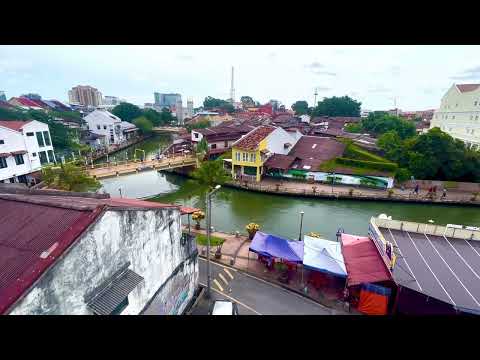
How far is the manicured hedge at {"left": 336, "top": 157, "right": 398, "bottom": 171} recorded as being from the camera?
24.4 m

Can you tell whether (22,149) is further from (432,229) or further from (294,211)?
(432,229)

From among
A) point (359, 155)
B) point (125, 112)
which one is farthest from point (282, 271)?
point (125, 112)

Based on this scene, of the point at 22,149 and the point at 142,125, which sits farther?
the point at 142,125

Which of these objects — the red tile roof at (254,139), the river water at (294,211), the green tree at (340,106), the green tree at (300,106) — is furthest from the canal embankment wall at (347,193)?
the green tree at (300,106)

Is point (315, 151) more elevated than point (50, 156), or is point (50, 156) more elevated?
point (315, 151)

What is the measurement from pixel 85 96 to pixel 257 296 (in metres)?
122

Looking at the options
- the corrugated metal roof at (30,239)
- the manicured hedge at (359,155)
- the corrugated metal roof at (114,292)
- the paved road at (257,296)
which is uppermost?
the corrugated metal roof at (30,239)

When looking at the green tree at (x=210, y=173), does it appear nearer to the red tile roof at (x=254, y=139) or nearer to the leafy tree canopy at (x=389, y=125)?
the red tile roof at (x=254, y=139)

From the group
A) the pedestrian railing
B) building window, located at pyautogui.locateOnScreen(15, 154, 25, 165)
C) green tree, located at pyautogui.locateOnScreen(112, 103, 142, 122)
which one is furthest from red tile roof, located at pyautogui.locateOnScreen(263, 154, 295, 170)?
green tree, located at pyautogui.locateOnScreen(112, 103, 142, 122)

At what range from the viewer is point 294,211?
835 inches

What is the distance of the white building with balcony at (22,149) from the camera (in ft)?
72.2

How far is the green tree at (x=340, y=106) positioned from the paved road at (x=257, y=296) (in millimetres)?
65168

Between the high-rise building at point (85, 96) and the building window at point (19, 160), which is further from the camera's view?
the high-rise building at point (85, 96)
